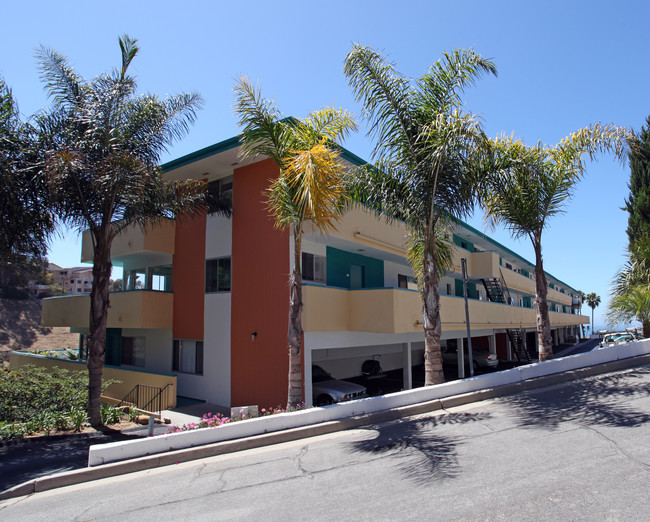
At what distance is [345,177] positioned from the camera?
11.3m

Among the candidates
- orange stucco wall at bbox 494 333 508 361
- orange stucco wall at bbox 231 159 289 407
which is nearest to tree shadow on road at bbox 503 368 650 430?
orange stucco wall at bbox 231 159 289 407

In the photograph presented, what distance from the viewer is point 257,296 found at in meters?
14.9

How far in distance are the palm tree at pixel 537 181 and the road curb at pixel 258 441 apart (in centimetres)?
327

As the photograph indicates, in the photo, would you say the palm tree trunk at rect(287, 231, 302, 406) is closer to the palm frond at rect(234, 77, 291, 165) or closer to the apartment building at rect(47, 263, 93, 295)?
the palm frond at rect(234, 77, 291, 165)

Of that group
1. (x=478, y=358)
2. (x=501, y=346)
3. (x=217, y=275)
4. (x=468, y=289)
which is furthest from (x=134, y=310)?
(x=501, y=346)

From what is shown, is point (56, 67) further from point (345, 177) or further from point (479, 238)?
point (479, 238)

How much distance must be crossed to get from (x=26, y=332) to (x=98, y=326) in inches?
1719

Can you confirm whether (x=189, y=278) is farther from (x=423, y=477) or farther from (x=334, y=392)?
(x=423, y=477)

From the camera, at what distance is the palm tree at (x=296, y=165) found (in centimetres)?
898

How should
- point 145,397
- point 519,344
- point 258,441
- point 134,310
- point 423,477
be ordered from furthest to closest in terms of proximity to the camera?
1. point 519,344
2. point 134,310
3. point 145,397
4. point 258,441
5. point 423,477

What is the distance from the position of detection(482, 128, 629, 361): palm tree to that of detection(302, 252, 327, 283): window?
19.0 feet

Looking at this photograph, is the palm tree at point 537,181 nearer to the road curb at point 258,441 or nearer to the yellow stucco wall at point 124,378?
the road curb at point 258,441

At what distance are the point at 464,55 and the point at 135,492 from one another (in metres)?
10.4

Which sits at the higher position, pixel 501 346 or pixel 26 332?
pixel 26 332
